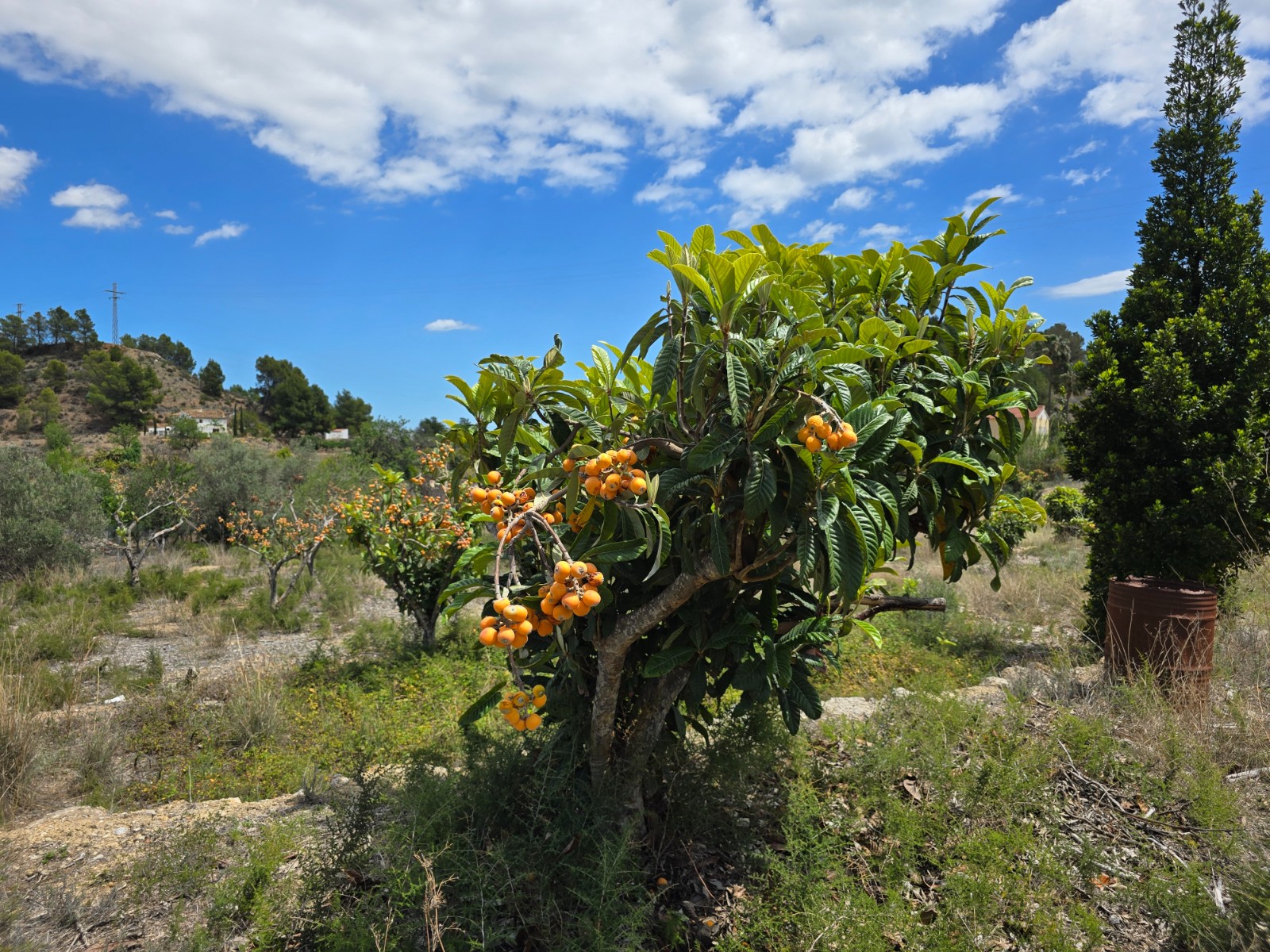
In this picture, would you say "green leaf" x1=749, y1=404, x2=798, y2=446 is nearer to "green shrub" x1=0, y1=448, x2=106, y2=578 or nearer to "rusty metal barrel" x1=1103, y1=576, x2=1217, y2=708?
"rusty metal barrel" x1=1103, y1=576, x2=1217, y2=708

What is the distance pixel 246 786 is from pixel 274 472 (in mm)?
13533

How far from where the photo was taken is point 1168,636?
4.01 metres

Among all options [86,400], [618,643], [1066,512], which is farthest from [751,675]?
[86,400]

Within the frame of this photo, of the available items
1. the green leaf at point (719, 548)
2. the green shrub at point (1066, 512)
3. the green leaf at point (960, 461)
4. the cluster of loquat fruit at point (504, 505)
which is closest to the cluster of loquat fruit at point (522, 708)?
the cluster of loquat fruit at point (504, 505)

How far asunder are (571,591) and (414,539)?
A: 557 cm

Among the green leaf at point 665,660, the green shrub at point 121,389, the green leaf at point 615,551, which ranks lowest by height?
the green leaf at point 665,660

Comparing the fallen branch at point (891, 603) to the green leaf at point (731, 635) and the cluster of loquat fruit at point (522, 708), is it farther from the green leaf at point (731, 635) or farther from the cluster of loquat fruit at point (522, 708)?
the cluster of loquat fruit at point (522, 708)

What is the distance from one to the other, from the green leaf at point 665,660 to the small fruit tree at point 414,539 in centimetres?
437

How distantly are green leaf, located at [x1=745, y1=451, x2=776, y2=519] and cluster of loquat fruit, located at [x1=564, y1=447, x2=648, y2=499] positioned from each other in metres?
0.26

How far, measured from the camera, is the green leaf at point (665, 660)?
6.79 ft

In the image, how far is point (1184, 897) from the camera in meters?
2.08

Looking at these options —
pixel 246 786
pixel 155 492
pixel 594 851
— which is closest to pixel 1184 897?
pixel 594 851

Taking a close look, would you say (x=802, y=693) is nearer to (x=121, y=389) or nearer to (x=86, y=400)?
(x=121, y=389)

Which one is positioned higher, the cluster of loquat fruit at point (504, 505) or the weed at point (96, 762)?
the cluster of loquat fruit at point (504, 505)
